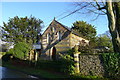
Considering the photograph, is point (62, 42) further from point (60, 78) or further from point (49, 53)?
point (60, 78)

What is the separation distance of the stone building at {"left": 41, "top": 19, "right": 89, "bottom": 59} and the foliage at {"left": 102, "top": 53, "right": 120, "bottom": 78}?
11.5 metres

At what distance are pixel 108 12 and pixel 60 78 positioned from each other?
7.80 meters

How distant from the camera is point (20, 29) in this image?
127ft

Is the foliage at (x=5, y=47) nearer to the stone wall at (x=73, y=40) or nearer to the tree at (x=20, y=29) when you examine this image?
the tree at (x=20, y=29)

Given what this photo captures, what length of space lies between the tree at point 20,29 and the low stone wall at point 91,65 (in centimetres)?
2796

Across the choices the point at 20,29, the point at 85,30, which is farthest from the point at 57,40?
the point at 85,30

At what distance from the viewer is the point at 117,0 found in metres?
12.8

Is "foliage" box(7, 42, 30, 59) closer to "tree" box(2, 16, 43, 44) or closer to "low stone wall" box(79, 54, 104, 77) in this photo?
"low stone wall" box(79, 54, 104, 77)

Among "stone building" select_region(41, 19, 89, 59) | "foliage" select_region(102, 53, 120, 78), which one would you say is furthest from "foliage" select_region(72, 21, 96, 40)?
"foliage" select_region(102, 53, 120, 78)

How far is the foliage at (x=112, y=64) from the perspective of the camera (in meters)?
9.91

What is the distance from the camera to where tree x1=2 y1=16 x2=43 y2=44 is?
37.4 meters

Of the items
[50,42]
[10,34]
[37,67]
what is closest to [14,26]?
[10,34]

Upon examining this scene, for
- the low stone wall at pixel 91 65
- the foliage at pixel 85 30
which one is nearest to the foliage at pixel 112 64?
the low stone wall at pixel 91 65

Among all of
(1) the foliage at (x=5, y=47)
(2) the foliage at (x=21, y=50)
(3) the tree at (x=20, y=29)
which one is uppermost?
(3) the tree at (x=20, y=29)
